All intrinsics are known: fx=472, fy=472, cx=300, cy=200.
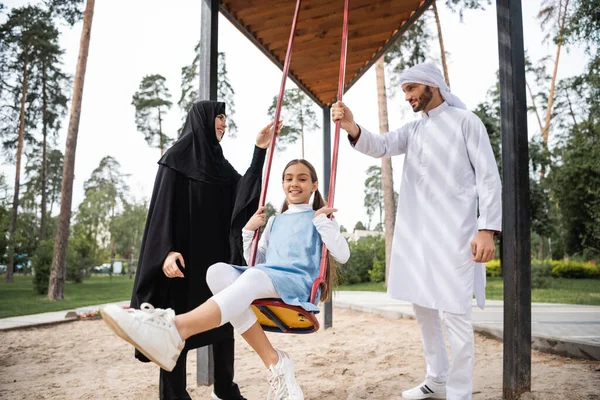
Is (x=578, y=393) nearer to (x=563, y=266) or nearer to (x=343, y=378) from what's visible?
(x=343, y=378)

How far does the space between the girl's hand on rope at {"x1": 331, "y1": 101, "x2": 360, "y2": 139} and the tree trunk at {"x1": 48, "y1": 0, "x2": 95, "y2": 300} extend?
1031 centimetres

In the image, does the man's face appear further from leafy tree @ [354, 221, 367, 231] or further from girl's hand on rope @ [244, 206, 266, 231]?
leafy tree @ [354, 221, 367, 231]

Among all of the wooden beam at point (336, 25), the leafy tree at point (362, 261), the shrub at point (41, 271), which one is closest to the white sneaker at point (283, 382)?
the wooden beam at point (336, 25)

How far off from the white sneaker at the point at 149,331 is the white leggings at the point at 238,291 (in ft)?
0.77

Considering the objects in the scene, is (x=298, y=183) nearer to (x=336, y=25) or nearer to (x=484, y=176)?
(x=484, y=176)

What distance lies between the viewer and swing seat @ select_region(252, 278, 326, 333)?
2162 millimetres

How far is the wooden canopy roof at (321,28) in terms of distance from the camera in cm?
395

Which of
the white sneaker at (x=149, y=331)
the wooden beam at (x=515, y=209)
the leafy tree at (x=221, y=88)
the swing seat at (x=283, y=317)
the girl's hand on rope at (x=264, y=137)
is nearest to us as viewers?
the white sneaker at (x=149, y=331)

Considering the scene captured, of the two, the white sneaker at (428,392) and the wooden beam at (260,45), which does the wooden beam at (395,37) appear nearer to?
the wooden beam at (260,45)

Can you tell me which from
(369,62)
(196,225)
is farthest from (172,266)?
(369,62)

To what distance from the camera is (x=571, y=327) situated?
4930 millimetres

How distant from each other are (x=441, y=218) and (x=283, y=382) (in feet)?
4.07

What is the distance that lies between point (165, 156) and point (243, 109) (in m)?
21.2

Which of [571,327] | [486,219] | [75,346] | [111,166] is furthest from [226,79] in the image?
[111,166]
